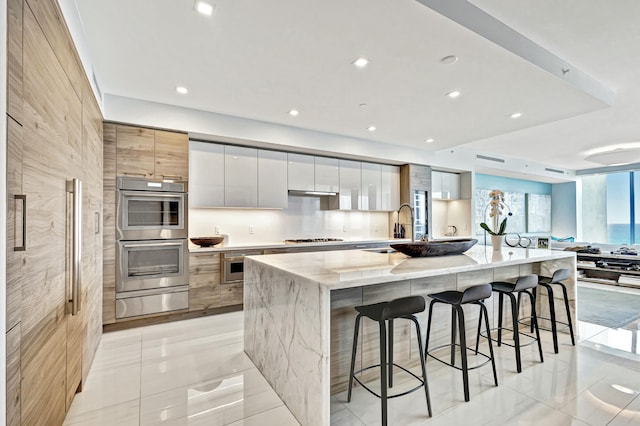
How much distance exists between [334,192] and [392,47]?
112 inches

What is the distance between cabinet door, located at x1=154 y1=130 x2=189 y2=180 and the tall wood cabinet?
1376 mm

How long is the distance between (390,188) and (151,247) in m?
3.94

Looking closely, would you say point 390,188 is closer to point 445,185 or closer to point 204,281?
point 445,185

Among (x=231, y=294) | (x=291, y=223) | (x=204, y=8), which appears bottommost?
(x=231, y=294)

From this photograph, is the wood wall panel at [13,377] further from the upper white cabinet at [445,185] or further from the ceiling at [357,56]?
the upper white cabinet at [445,185]

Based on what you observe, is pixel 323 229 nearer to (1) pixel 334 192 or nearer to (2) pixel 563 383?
(1) pixel 334 192

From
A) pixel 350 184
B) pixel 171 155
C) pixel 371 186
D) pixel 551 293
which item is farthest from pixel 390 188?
pixel 171 155

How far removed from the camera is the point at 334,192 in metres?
5.03

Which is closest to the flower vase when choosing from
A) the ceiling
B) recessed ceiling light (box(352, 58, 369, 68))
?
the ceiling

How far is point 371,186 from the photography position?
5449 millimetres

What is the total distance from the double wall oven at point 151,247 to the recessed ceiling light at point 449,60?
301 centimetres

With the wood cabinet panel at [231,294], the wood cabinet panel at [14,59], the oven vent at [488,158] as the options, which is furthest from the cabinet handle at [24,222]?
the oven vent at [488,158]

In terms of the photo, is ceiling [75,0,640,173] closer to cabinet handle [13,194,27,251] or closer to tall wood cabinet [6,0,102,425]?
tall wood cabinet [6,0,102,425]

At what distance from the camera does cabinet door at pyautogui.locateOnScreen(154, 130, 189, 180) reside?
3594 mm
